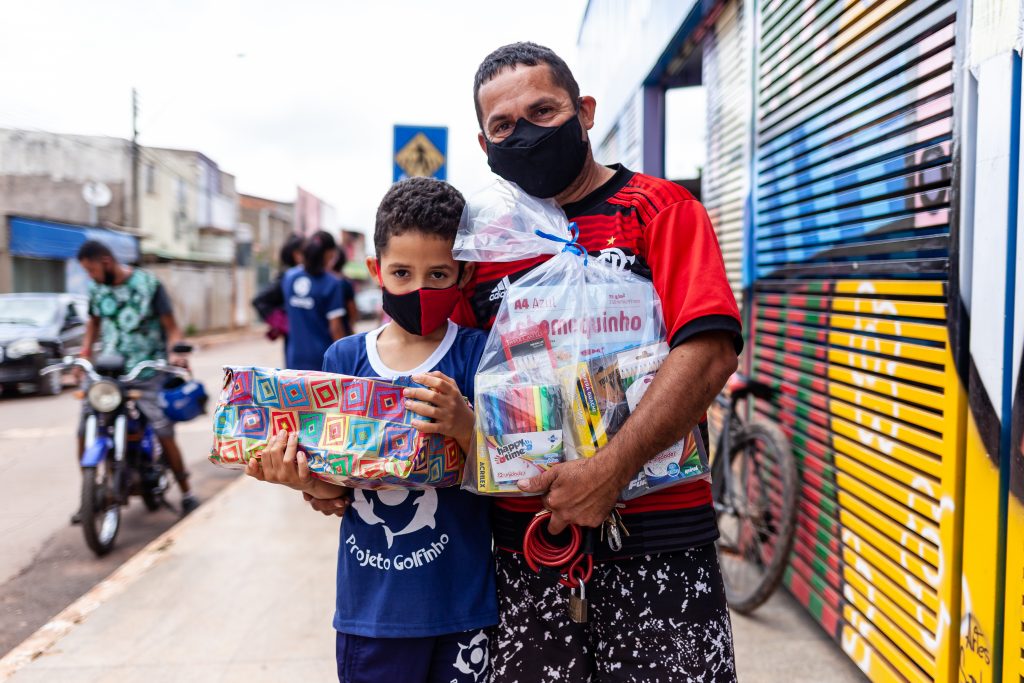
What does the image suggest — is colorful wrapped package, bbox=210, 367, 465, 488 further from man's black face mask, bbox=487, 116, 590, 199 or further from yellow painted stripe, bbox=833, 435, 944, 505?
yellow painted stripe, bbox=833, 435, 944, 505

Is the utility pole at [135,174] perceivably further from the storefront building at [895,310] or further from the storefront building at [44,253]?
the storefront building at [895,310]

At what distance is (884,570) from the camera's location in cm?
236

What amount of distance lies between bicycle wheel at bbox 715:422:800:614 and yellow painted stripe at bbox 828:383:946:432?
0.41 metres

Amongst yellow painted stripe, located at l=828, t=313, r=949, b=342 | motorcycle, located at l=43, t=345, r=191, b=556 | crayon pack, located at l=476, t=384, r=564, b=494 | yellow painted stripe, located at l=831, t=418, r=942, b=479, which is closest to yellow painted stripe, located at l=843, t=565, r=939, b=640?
yellow painted stripe, located at l=831, t=418, r=942, b=479

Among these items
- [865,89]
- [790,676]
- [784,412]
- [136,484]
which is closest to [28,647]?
[136,484]

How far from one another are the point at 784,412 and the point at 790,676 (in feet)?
3.45

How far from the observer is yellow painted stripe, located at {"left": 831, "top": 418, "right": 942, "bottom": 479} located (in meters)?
2.06

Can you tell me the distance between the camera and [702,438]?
157 centimetres

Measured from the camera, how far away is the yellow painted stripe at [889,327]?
2049 millimetres

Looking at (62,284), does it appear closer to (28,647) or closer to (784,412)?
(28,647)

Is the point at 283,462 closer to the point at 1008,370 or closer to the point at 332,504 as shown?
the point at 332,504

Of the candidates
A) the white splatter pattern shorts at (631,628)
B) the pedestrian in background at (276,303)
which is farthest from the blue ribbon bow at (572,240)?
the pedestrian in background at (276,303)

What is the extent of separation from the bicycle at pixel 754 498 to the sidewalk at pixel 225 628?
17 cm

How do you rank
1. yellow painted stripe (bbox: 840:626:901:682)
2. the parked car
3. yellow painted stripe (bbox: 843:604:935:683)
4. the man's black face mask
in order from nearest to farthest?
the man's black face mask
yellow painted stripe (bbox: 843:604:935:683)
yellow painted stripe (bbox: 840:626:901:682)
the parked car
